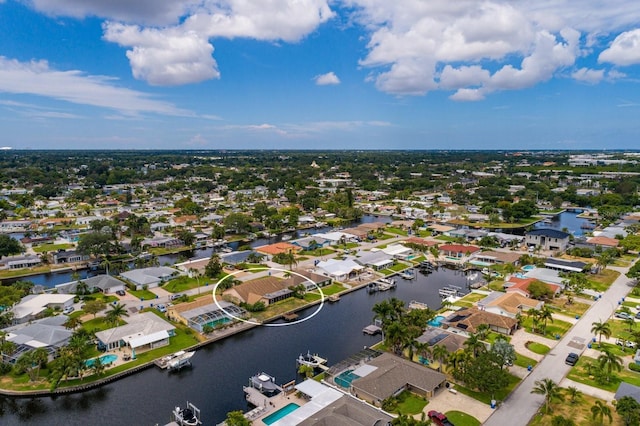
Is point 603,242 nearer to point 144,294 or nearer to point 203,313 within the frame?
point 203,313

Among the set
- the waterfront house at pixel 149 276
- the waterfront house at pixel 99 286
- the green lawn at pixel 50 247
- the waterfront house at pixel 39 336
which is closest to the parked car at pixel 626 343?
the waterfront house at pixel 39 336

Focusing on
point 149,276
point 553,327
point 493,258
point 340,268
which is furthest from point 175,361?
point 493,258

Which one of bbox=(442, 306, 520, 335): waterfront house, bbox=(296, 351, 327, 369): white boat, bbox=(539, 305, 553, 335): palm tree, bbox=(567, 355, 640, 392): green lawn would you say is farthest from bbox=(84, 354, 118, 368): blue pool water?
bbox=(539, 305, 553, 335): palm tree

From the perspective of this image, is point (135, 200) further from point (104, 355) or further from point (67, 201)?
point (104, 355)

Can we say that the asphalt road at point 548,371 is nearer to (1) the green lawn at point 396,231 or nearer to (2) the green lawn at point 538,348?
(2) the green lawn at point 538,348

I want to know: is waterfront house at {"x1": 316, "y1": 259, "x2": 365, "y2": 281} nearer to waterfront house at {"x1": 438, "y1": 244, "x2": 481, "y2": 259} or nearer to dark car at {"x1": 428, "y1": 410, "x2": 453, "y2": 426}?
waterfront house at {"x1": 438, "y1": 244, "x2": 481, "y2": 259}
